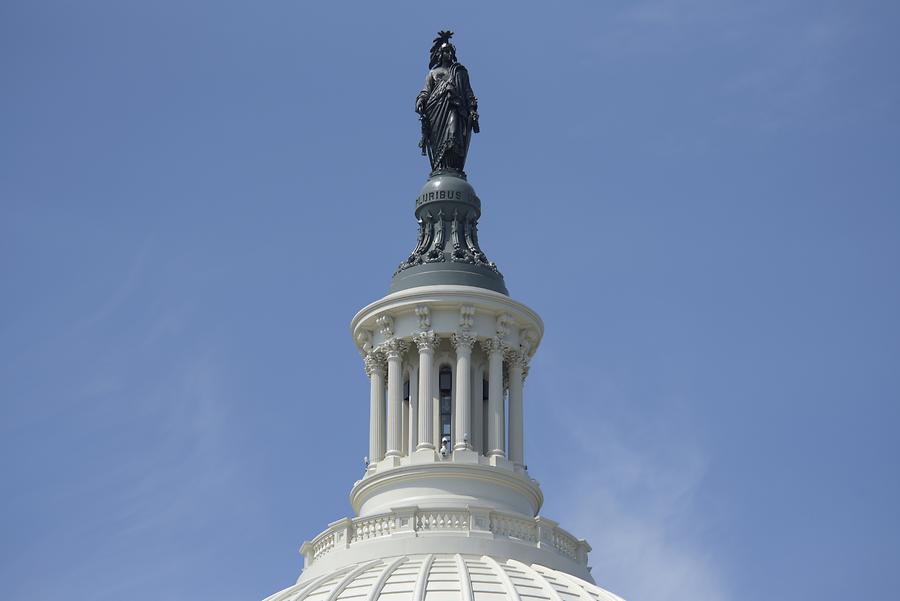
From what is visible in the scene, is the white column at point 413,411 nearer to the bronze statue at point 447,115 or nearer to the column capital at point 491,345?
the column capital at point 491,345

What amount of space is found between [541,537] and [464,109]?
17626 millimetres

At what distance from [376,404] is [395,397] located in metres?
1.03

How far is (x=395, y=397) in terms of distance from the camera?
266 feet

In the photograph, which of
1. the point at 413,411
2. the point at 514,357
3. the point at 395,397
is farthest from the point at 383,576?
the point at 514,357

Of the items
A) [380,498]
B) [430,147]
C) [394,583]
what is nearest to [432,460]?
Answer: [380,498]

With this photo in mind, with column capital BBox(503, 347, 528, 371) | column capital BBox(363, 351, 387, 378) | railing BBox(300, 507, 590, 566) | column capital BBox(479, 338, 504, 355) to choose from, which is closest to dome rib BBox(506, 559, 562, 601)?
railing BBox(300, 507, 590, 566)

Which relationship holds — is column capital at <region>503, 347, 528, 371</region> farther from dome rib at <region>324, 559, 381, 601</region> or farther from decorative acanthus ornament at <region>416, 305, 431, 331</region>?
dome rib at <region>324, 559, 381, 601</region>

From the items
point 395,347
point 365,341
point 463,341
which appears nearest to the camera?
point 463,341

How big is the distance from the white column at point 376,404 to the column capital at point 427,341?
6.44ft

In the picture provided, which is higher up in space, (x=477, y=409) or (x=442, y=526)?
(x=477, y=409)

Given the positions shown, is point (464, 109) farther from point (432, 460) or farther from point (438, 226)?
point (432, 460)

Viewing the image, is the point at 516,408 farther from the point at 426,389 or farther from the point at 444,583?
the point at 444,583

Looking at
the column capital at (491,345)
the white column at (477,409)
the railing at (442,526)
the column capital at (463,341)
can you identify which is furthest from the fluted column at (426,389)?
the railing at (442,526)

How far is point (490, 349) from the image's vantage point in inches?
3206
